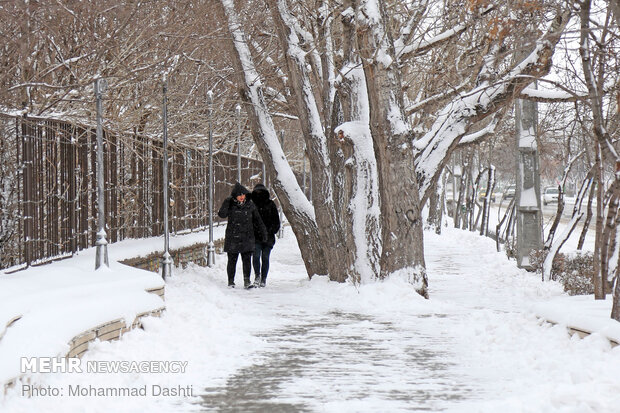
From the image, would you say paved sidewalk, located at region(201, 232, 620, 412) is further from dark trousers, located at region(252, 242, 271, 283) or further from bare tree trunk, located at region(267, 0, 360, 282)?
bare tree trunk, located at region(267, 0, 360, 282)

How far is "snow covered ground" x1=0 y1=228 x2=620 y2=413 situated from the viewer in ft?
21.0

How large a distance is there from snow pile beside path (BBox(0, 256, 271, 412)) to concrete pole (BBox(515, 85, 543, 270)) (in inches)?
324

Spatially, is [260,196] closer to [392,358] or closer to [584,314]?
[392,358]

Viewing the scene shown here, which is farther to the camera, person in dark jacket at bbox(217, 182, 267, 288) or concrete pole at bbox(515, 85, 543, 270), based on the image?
concrete pole at bbox(515, 85, 543, 270)

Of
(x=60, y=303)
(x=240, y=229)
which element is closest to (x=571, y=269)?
(x=240, y=229)

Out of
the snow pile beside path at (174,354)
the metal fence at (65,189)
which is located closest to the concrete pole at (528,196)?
the metal fence at (65,189)

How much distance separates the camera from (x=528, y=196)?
63.6 ft

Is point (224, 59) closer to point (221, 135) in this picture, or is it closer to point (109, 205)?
point (221, 135)

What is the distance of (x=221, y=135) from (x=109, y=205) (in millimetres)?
14161

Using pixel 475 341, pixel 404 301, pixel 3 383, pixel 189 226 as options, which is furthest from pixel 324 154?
pixel 3 383

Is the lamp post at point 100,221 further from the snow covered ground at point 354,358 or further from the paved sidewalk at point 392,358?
the paved sidewalk at point 392,358

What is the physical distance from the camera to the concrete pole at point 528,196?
19.3 meters

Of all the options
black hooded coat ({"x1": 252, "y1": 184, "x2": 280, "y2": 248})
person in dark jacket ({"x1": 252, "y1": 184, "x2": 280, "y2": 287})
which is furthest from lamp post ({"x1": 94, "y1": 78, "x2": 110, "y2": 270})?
black hooded coat ({"x1": 252, "y1": 184, "x2": 280, "y2": 248})

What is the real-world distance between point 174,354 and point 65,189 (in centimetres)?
423
